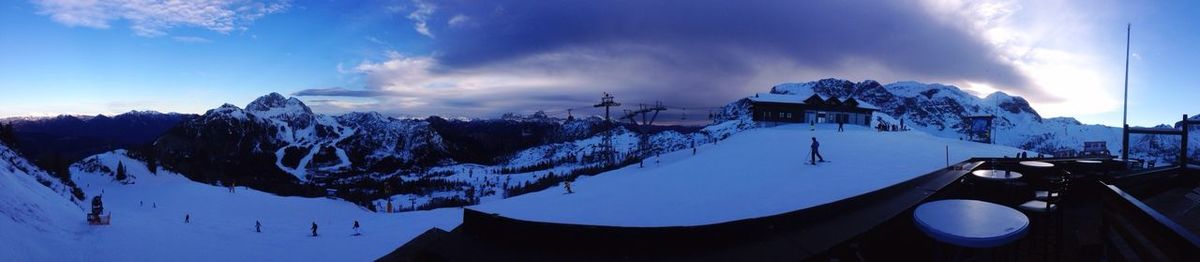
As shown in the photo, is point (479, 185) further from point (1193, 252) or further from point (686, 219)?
point (1193, 252)

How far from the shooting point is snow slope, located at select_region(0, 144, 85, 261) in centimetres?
2220

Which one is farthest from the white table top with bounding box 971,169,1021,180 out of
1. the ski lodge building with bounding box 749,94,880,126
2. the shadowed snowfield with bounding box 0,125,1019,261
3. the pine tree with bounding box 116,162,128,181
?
the pine tree with bounding box 116,162,128,181

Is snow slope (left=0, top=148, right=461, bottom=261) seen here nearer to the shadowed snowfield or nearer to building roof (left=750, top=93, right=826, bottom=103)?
the shadowed snowfield

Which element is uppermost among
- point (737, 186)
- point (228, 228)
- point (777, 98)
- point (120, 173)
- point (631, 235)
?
point (777, 98)

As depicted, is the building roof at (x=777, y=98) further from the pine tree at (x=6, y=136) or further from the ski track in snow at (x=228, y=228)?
the pine tree at (x=6, y=136)

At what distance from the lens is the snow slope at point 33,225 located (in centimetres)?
2220

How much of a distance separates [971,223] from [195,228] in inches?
2218

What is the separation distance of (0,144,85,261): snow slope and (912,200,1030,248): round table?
99.2 ft

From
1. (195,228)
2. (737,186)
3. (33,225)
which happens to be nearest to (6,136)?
(195,228)

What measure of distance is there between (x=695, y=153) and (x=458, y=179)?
163978mm

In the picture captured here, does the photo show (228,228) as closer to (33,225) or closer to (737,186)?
(33,225)

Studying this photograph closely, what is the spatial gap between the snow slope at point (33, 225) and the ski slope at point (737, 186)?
21.9 meters

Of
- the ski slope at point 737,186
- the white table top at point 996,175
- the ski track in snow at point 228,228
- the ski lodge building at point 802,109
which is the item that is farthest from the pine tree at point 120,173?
the white table top at point 996,175

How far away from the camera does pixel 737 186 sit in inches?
772
